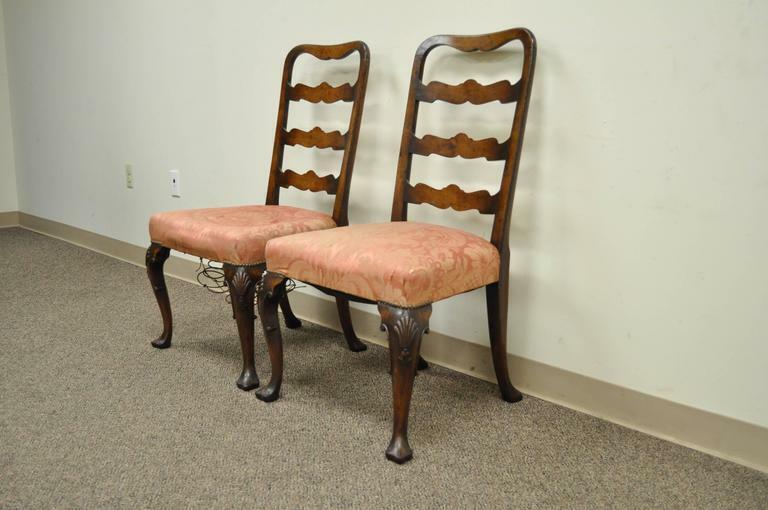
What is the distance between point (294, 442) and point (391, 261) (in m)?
0.47

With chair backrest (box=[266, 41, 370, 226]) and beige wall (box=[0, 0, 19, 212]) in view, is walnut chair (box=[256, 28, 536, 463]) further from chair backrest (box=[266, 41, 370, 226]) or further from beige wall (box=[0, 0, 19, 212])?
beige wall (box=[0, 0, 19, 212])

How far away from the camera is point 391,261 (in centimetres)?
130

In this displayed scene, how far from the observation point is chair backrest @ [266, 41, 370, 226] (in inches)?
72.4

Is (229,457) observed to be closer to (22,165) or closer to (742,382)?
(742,382)

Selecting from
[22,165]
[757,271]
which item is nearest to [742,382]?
[757,271]

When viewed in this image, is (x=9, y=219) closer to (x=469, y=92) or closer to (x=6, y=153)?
(x=6, y=153)

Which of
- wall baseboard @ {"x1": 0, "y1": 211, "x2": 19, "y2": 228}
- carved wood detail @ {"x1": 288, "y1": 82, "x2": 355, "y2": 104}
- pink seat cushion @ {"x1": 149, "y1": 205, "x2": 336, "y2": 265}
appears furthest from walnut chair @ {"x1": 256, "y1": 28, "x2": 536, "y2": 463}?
wall baseboard @ {"x1": 0, "y1": 211, "x2": 19, "y2": 228}

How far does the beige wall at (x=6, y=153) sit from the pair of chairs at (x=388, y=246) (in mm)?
2661

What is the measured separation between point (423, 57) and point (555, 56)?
0.34 metres

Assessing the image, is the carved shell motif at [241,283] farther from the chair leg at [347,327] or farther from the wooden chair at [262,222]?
the chair leg at [347,327]

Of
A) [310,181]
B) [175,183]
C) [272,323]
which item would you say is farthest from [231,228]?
[175,183]

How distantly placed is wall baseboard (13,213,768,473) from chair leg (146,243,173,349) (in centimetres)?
50

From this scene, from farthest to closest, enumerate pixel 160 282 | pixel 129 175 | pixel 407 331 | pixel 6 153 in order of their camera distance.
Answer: pixel 6 153 < pixel 129 175 < pixel 160 282 < pixel 407 331

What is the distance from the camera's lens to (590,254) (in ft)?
5.09
